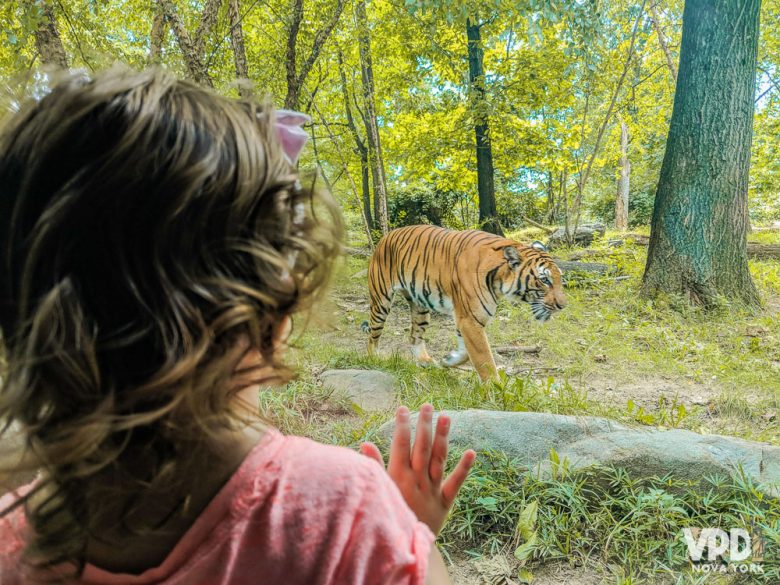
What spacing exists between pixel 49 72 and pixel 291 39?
241 inches

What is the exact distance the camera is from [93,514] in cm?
64

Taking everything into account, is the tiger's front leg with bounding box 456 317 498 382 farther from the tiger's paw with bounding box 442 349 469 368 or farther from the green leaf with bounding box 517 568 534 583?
the green leaf with bounding box 517 568 534 583

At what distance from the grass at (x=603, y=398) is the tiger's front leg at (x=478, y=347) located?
0.16m

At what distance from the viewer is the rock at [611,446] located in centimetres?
225

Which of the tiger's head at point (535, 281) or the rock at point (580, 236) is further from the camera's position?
the rock at point (580, 236)

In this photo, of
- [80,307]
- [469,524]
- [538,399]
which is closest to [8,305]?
[80,307]

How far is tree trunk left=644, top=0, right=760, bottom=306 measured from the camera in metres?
5.85

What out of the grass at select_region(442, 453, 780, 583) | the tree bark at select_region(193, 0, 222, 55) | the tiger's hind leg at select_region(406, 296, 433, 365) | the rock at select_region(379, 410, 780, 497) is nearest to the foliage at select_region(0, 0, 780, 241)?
the tree bark at select_region(193, 0, 222, 55)

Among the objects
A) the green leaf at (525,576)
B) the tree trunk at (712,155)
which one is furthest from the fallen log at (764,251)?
the green leaf at (525,576)

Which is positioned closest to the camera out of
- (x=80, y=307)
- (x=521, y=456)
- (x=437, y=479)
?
(x=80, y=307)

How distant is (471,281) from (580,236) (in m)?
7.74

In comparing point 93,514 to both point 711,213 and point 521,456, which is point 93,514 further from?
point 711,213

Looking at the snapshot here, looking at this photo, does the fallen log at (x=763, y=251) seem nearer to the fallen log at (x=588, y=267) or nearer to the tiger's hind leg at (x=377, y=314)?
the fallen log at (x=588, y=267)

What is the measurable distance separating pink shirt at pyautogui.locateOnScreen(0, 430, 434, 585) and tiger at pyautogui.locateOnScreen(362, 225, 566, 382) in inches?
145
